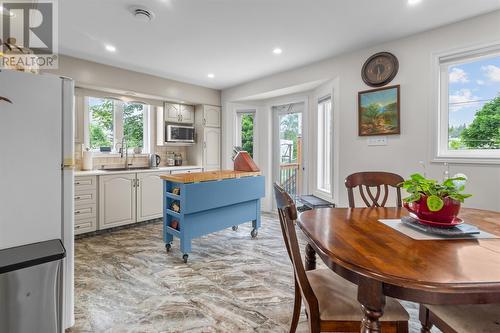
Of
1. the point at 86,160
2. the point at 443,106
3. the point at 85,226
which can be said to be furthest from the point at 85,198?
the point at 443,106

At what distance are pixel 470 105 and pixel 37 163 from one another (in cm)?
368

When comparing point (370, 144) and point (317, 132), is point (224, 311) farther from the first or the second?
point (317, 132)

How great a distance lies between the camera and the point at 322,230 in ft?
4.49

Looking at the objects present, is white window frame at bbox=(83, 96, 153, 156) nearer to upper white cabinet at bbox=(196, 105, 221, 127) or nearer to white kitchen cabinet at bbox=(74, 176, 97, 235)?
white kitchen cabinet at bbox=(74, 176, 97, 235)

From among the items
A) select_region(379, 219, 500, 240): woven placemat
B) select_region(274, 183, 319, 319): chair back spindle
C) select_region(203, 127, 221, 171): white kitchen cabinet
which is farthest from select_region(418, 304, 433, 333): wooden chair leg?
select_region(203, 127, 221, 171): white kitchen cabinet

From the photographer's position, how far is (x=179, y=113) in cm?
495

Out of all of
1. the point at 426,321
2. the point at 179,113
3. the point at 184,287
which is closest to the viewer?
the point at 426,321

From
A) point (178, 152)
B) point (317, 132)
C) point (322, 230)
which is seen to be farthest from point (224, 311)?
point (178, 152)

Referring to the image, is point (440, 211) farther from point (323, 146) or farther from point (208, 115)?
point (208, 115)

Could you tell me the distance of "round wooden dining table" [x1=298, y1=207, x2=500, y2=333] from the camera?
0.84 m

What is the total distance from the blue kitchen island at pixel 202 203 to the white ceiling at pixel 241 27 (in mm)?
1568

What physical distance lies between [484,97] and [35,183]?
3763 millimetres

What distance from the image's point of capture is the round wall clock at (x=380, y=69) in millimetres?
2871

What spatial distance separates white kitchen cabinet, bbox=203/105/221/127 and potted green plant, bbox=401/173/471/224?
13.6ft
